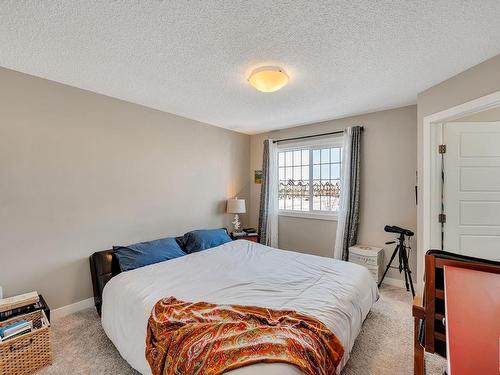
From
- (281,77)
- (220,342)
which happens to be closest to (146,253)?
(220,342)

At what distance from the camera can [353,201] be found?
11.4ft

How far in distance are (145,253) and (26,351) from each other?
3.68 ft

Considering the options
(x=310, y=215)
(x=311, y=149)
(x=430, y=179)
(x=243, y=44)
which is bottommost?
(x=310, y=215)

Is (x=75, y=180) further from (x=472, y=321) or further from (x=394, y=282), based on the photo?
(x=394, y=282)

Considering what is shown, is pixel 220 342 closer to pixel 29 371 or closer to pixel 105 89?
pixel 29 371

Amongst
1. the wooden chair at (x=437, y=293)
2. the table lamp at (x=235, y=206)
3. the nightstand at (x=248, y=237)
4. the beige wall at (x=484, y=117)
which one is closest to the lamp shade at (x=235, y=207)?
the table lamp at (x=235, y=206)

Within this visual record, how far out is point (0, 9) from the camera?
4.63 feet

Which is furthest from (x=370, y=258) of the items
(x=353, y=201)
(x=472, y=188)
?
(x=472, y=188)

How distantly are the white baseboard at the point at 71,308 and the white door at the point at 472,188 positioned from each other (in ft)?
13.2

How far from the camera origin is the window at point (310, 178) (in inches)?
151

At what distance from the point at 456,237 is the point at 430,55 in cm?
188

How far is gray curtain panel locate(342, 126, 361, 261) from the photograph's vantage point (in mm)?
3430

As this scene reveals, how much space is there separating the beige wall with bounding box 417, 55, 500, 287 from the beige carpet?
846mm

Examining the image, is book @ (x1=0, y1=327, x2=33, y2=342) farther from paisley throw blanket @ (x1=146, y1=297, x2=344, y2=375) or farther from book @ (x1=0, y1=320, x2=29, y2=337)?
paisley throw blanket @ (x1=146, y1=297, x2=344, y2=375)
